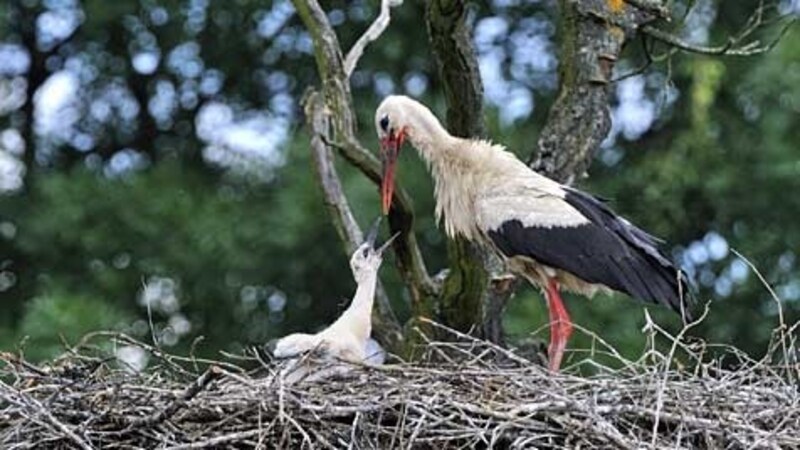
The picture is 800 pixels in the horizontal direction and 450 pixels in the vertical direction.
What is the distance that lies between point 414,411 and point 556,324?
169cm

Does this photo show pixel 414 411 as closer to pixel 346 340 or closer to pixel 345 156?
pixel 346 340

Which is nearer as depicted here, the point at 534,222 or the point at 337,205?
the point at 534,222

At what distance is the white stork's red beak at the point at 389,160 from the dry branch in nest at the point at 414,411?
4.87ft

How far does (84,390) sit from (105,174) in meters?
4.56

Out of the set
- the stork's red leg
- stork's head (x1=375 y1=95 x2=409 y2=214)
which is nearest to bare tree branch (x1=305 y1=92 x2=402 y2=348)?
stork's head (x1=375 y1=95 x2=409 y2=214)

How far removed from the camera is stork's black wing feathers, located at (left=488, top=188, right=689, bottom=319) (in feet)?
22.4

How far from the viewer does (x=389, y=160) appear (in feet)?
24.2

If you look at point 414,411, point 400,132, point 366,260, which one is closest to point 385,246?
point 366,260

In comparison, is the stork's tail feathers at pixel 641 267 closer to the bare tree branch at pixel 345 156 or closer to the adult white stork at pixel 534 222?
the adult white stork at pixel 534 222

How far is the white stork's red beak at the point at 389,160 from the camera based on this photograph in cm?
731

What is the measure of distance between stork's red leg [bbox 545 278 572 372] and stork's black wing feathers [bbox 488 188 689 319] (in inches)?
7.6

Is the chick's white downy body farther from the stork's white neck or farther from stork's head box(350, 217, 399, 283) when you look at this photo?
the stork's white neck

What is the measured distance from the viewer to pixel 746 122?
9961 millimetres

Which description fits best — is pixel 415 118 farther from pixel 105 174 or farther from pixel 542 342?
pixel 105 174
